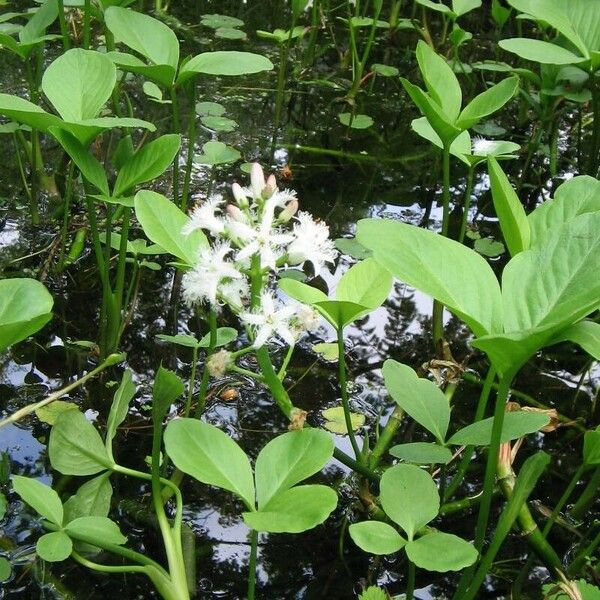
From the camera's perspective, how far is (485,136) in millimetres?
2268

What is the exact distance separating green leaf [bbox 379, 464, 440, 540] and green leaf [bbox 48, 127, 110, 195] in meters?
0.56

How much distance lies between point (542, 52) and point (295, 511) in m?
1.13

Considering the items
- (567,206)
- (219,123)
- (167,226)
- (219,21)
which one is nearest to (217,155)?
(219,123)

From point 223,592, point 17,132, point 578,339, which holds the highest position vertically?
point 578,339

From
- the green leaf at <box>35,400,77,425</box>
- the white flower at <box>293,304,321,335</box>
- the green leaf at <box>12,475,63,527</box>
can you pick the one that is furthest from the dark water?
the white flower at <box>293,304,321,335</box>

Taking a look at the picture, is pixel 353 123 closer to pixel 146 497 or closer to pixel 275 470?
pixel 146 497

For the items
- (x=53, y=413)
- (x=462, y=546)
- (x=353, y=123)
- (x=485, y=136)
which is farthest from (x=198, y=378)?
(x=485, y=136)

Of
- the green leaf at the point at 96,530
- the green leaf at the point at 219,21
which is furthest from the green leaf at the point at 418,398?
the green leaf at the point at 219,21

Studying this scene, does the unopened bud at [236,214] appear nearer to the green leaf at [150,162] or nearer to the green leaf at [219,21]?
the green leaf at [150,162]

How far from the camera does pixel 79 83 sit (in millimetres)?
1147

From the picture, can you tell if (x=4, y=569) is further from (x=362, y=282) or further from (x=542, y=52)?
(x=542, y=52)

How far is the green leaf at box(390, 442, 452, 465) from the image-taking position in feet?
3.01

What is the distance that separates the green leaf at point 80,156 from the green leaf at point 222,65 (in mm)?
235

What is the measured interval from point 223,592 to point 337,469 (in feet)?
0.86
